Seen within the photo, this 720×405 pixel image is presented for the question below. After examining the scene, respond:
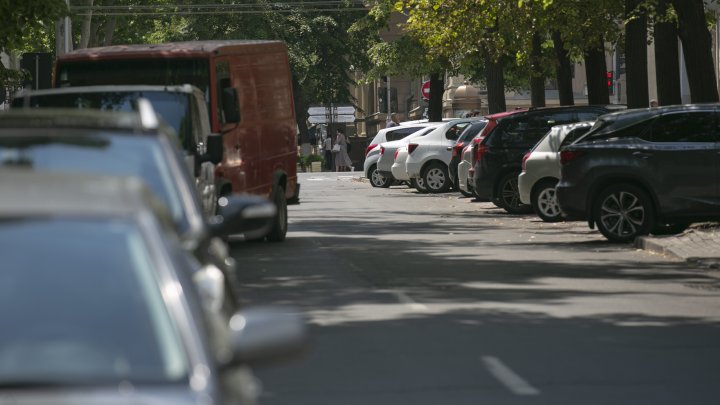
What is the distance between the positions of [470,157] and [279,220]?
29.9ft

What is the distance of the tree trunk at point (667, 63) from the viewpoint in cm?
2739

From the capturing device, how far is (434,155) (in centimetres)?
4009

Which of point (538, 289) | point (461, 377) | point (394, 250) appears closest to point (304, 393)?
point (461, 377)

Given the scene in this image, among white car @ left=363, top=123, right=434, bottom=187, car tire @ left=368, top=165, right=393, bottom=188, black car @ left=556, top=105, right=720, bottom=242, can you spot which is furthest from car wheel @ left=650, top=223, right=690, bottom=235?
car tire @ left=368, top=165, right=393, bottom=188

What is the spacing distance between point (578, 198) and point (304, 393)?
41.3 ft

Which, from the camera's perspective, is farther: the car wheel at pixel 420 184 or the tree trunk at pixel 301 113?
the tree trunk at pixel 301 113

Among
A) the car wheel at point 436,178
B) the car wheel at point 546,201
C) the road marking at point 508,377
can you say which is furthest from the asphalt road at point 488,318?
the car wheel at point 436,178

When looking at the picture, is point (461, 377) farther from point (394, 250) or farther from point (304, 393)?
point (394, 250)

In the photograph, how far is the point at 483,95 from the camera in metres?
80.5

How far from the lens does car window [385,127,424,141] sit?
45.8 meters

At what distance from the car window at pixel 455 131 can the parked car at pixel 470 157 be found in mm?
6049

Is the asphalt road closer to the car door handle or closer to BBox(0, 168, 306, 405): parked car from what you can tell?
BBox(0, 168, 306, 405): parked car

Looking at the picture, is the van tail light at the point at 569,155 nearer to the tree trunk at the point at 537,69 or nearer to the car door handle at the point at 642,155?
the car door handle at the point at 642,155

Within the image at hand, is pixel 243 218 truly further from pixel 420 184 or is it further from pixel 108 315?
pixel 420 184
